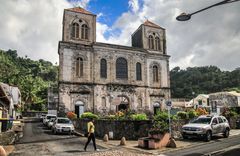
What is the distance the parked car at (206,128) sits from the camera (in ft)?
53.6

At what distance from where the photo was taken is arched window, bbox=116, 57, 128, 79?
114ft

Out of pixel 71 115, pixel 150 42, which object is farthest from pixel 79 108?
pixel 150 42

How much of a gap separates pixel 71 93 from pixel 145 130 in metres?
16.2

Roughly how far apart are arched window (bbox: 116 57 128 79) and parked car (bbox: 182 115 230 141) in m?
18.1

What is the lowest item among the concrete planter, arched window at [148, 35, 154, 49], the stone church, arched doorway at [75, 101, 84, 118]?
the concrete planter

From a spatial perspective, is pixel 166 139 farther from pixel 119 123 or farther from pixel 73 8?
pixel 73 8

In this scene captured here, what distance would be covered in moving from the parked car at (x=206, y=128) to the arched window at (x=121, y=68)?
59.3 feet

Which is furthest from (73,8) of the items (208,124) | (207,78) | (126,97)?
(207,78)

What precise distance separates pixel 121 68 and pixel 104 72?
2.92m

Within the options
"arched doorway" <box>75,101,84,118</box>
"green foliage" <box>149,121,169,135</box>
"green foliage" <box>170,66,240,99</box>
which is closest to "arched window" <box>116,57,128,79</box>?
"arched doorway" <box>75,101,84,118</box>

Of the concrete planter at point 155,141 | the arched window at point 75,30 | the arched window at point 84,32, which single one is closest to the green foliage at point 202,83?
the arched window at point 84,32

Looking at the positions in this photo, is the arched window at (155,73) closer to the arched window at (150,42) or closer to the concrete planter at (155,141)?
the arched window at (150,42)

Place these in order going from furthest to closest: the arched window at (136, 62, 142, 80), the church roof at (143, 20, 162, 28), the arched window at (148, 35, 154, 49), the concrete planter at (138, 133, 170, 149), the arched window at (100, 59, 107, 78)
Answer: the church roof at (143, 20, 162, 28)
the arched window at (148, 35, 154, 49)
the arched window at (136, 62, 142, 80)
the arched window at (100, 59, 107, 78)
the concrete planter at (138, 133, 170, 149)

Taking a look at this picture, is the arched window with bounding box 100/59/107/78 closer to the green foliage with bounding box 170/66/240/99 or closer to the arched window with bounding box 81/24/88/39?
the arched window with bounding box 81/24/88/39
